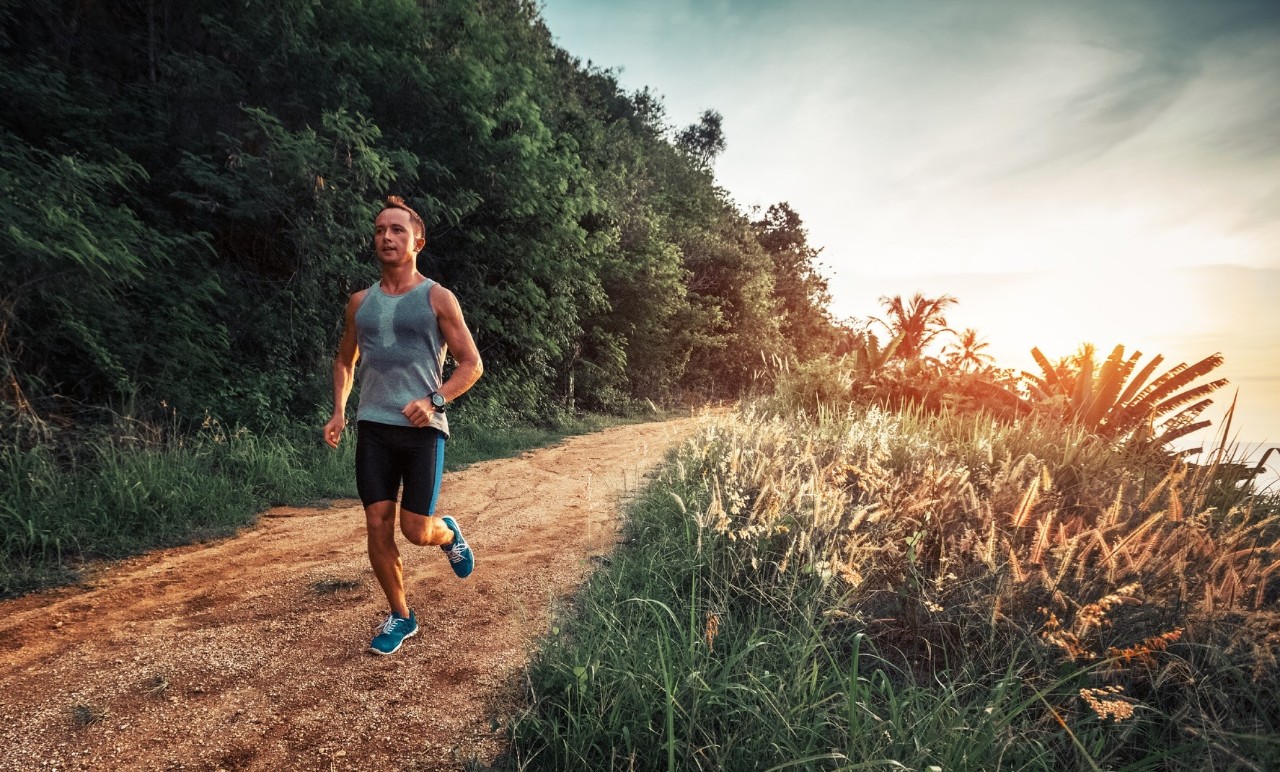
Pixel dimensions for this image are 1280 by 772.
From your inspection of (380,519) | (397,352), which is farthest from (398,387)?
(380,519)

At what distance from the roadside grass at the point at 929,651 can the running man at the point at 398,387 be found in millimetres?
977

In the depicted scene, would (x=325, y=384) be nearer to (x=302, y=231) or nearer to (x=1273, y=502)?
(x=302, y=231)

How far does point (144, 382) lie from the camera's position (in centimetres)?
635

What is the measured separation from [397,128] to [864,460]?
29.8 ft

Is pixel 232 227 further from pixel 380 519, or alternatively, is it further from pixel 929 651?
pixel 929 651

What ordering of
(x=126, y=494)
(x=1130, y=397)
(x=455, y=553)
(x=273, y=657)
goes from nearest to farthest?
(x=273, y=657) → (x=455, y=553) → (x=126, y=494) → (x=1130, y=397)

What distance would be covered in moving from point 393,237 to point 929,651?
3.23 m

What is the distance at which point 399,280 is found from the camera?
295 cm

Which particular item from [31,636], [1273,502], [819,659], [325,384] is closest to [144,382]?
[325,384]

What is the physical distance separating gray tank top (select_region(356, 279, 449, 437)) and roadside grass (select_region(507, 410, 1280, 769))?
55.0 inches

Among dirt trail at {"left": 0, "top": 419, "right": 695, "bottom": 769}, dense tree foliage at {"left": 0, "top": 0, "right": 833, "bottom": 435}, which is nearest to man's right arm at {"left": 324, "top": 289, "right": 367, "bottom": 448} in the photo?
dirt trail at {"left": 0, "top": 419, "right": 695, "bottom": 769}

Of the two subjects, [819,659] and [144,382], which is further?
[144,382]

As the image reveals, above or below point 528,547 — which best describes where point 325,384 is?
above

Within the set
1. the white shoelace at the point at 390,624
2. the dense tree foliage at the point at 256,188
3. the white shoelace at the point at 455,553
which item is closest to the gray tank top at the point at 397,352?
the white shoelace at the point at 455,553
